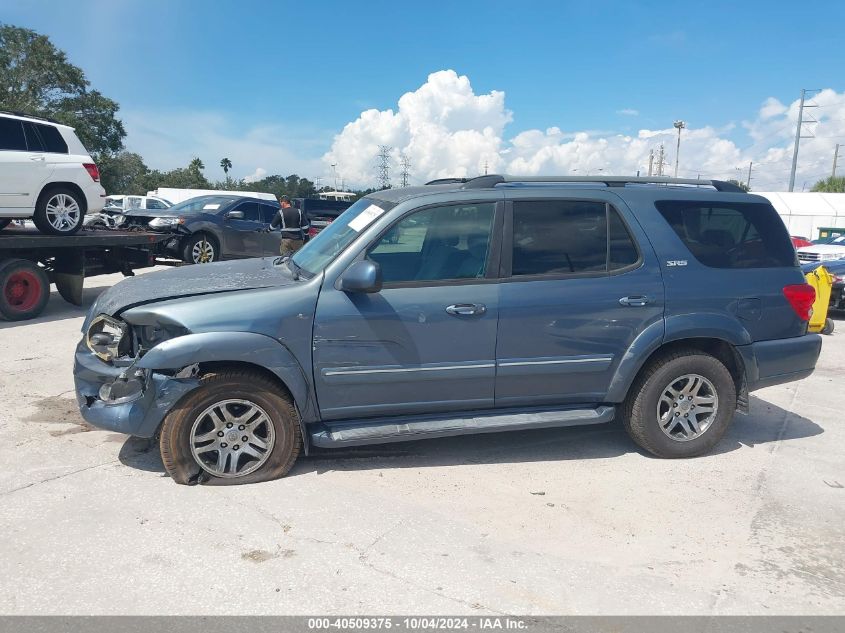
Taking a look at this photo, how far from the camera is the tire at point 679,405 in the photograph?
178 inches

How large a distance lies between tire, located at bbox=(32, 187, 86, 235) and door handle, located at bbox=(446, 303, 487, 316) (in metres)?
7.75

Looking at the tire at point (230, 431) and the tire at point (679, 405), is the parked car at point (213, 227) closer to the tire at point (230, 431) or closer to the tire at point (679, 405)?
the tire at point (230, 431)

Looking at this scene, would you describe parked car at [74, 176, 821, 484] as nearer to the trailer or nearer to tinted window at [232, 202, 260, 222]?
the trailer

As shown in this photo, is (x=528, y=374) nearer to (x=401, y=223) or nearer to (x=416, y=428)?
(x=416, y=428)

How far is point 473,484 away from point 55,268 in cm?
844

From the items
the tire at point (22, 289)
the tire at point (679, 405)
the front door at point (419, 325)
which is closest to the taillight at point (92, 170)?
the tire at point (22, 289)

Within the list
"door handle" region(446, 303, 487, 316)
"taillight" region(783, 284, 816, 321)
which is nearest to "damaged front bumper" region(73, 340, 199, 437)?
"door handle" region(446, 303, 487, 316)

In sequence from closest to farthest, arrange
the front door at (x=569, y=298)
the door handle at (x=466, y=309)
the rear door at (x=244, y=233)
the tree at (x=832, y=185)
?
the door handle at (x=466, y=309) → the front door at (x=569, y=298) → the rear door at (x=244, y=233) → the tree at (x=832, y=185)

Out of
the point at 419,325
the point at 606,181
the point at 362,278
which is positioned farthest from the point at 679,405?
the point at 362,278

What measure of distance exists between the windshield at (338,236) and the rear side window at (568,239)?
0.96 metres

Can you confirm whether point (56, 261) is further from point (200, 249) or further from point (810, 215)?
point (810, 215)

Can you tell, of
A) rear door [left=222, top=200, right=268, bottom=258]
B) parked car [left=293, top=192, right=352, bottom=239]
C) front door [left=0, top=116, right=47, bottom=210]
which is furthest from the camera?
parked car [left=293, top=192, right=352, bottom=239]

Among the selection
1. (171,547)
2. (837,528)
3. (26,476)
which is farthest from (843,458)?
(26,476)

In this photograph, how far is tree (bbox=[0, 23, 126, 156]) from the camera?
128ft
